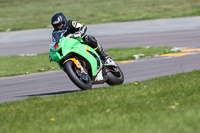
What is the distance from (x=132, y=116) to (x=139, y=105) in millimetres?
773

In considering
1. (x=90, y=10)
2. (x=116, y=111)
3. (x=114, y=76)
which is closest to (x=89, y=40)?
(x=114, y=76)

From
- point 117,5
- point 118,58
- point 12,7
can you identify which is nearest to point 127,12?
point 117,5

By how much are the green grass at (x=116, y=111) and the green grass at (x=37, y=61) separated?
7.02 meters

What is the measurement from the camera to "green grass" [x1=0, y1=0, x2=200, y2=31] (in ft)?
97.4

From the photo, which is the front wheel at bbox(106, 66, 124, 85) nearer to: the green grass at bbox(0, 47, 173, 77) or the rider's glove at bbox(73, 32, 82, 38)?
the rider's glove at bbox(73, 32, 82, 38)

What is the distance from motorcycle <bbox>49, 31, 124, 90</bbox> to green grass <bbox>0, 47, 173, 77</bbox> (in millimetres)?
6254

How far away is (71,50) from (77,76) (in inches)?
20.4

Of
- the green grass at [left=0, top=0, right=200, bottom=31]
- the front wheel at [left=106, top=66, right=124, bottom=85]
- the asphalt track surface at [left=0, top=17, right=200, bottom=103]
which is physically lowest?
the green grass at [left=0, top=0, right=200, bottom=31]

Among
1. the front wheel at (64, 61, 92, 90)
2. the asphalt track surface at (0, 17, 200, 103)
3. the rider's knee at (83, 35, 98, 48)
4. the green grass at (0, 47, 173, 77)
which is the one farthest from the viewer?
the green grass at (0, 47, 173, 77)

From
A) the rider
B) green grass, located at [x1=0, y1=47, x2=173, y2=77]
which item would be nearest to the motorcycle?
the rider

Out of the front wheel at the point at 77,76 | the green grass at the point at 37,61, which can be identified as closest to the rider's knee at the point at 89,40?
the front wheel at the point at 77,76

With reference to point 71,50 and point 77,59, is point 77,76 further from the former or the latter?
point 71,50

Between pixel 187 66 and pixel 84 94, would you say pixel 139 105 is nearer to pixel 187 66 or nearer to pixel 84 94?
A: pixel 84 94

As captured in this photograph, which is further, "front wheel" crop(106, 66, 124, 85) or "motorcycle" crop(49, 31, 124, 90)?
"front wheel" crop(106, 66, 124, 85)
